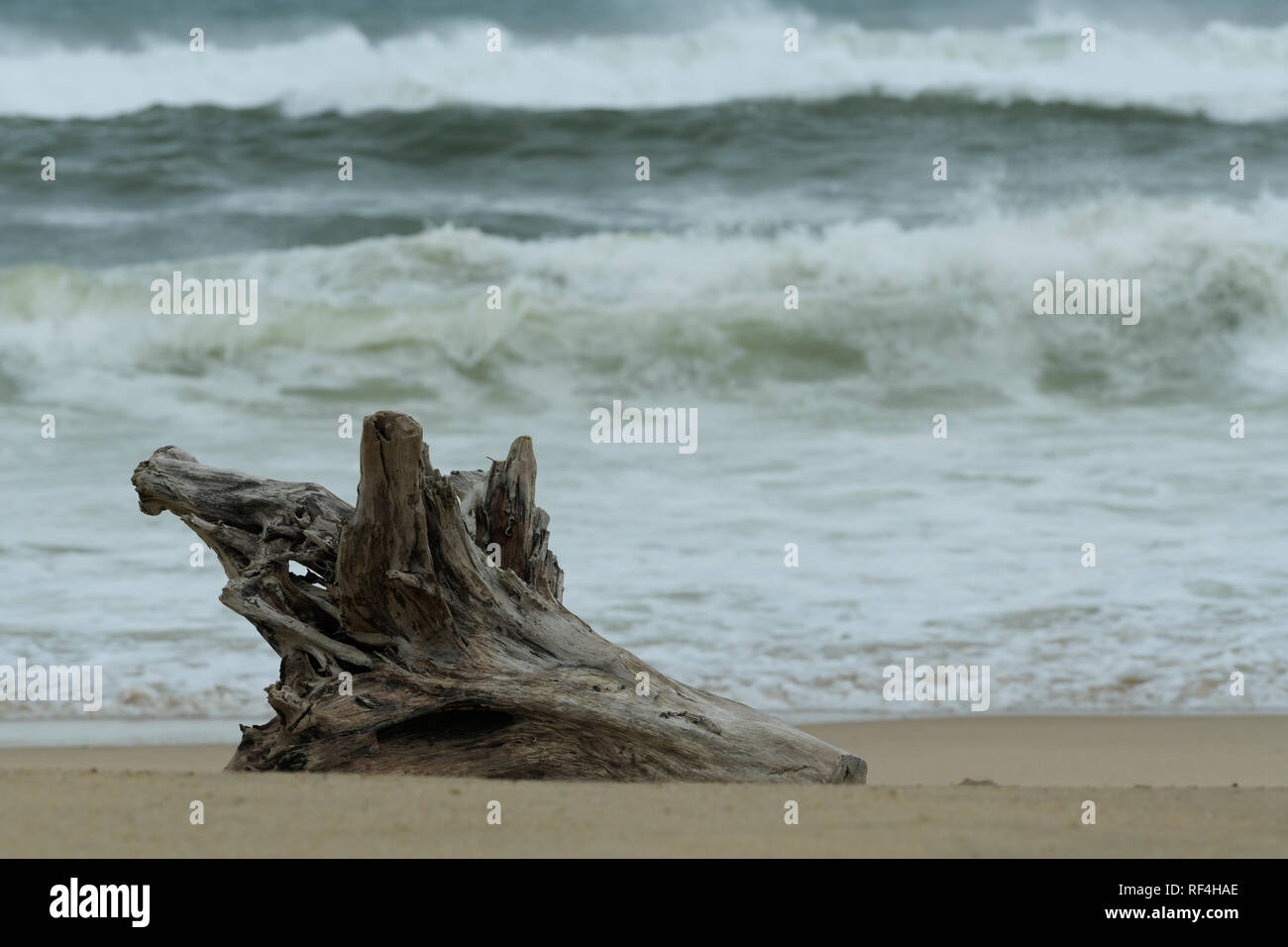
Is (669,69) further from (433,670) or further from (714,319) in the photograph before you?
(433,670)

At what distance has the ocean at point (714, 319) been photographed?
24.3 feet

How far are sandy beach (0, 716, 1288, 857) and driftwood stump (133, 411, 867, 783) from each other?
0.53ft

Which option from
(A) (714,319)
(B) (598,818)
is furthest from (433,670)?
(A) (714,319)

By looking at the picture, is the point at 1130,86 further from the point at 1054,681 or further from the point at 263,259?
the point at 1054,681

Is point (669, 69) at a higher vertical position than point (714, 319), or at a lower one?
higher

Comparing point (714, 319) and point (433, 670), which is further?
point (714, 319)

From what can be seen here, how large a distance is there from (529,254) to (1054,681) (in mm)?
→ 11765

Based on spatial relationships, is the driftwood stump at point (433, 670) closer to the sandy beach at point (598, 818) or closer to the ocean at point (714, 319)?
the sandy beach at point (598, 818)

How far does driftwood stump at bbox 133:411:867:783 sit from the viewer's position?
4070 mm

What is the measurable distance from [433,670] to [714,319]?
38.6ft

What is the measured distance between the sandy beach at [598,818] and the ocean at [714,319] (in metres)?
2.43

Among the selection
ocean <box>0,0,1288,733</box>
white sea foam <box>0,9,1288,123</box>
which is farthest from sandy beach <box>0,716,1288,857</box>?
white sea foam <box>0,9,1288,123</box>

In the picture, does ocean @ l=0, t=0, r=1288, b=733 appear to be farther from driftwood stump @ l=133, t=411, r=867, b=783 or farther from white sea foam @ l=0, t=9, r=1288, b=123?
driftwood stump @ l=133, t=411, r=867, b=783

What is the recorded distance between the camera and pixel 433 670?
4.13 m
